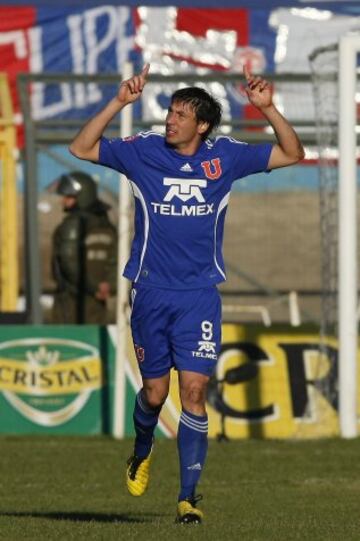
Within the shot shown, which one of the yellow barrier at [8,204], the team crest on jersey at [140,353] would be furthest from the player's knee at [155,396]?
the yellow barrier at [8,204]

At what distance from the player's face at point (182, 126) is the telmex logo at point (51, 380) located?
23.9 feet

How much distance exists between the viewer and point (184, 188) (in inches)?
371

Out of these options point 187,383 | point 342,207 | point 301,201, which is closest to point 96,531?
point 187,383

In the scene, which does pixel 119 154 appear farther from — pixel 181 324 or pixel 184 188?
pixel 181 324

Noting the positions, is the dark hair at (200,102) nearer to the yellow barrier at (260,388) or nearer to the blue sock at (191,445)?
the blue sock at (191,445)

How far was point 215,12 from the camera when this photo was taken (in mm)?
25344

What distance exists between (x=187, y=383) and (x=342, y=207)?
6538mm

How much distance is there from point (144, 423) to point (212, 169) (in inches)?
61.4

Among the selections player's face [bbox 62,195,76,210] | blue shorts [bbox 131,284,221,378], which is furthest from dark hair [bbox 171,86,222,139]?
player's face [bbox 62,195,76,210]

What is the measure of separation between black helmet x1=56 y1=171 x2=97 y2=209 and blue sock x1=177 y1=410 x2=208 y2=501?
8.40 m

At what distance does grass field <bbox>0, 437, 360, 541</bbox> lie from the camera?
29.6 feet

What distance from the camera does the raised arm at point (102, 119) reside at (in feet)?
30.2

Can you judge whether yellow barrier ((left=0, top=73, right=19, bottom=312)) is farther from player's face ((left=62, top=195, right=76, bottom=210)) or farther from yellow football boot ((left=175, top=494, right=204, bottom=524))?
yellow football boot ((left=175, top=494, right=204, bottom=524))

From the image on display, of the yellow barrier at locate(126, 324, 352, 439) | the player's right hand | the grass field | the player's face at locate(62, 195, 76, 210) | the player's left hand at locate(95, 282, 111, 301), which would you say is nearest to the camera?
the grass field
